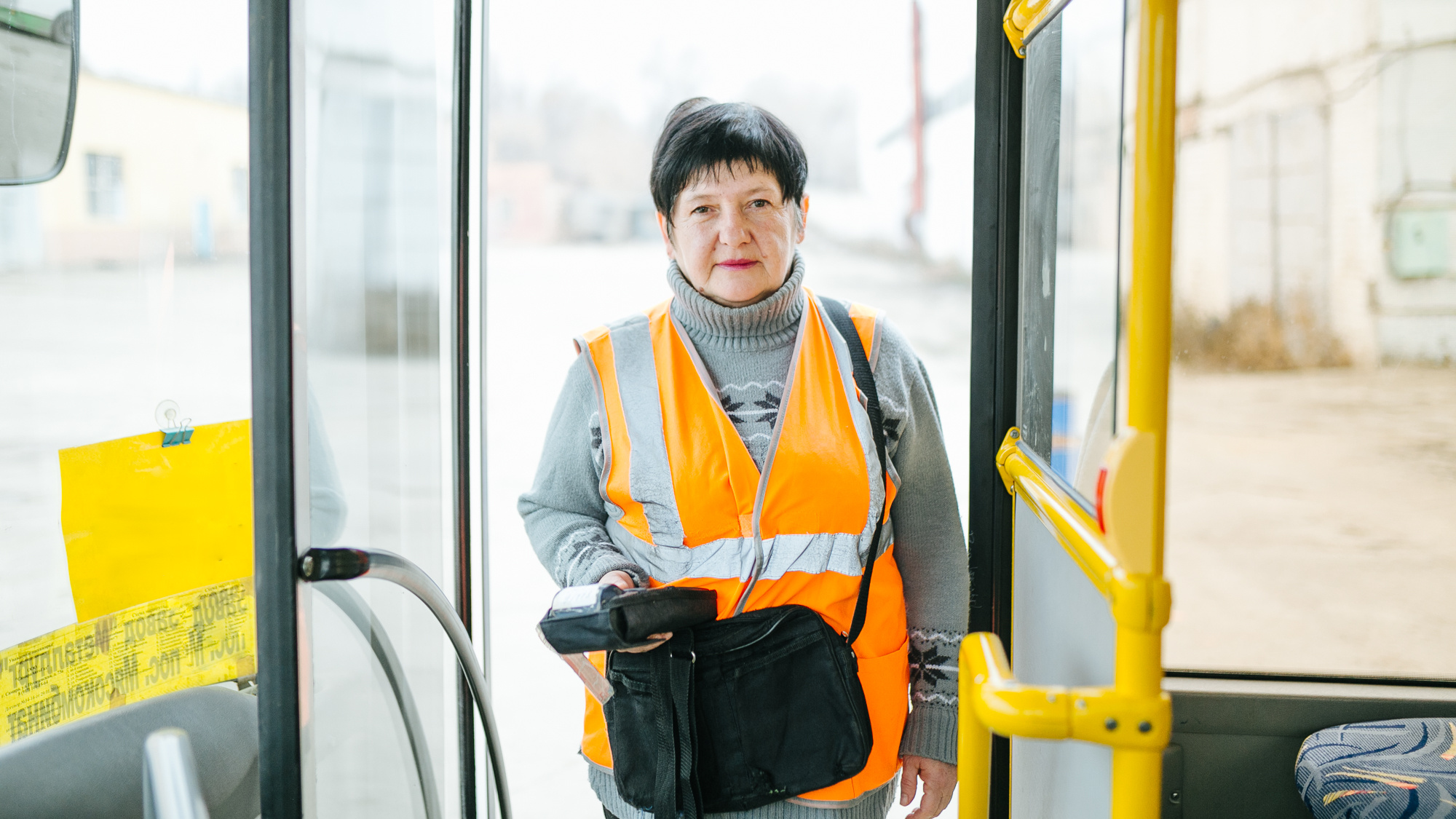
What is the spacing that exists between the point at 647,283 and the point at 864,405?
581 centimetres

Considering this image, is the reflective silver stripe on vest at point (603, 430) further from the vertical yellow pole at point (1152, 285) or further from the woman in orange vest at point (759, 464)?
the vertical yellow pole at point (1152, 285)

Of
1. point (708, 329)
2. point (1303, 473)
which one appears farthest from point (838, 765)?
point (1303, 473)

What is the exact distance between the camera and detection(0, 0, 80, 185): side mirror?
103 cm

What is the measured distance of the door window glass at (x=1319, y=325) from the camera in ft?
16.4

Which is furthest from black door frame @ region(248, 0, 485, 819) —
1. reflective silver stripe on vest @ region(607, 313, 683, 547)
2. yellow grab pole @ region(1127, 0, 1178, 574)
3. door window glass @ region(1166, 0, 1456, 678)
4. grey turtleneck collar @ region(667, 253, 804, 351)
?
door window glass @ region(1166, 0, 1456, 678)

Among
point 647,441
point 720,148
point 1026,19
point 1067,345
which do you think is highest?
point 1026,19

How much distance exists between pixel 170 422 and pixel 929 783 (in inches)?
42.3

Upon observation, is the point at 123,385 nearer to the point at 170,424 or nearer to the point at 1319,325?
the point at 170,424

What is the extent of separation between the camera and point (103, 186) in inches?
42.9

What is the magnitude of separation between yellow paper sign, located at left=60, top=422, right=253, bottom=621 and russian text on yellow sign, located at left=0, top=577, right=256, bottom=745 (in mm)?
22

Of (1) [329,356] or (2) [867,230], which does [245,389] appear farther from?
(2) [867,230]

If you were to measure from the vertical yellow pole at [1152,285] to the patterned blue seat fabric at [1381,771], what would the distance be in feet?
2.86

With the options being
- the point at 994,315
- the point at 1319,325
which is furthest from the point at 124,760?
the point at 1319,325

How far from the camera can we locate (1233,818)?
1.63 meters
